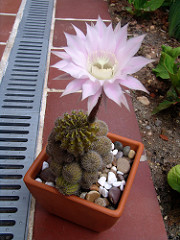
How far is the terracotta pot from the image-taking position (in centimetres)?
81

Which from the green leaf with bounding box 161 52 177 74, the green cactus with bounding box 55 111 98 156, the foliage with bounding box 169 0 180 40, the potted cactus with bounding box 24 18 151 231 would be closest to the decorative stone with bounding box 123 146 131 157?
the potted cactus with bounding box 24 18 151 231

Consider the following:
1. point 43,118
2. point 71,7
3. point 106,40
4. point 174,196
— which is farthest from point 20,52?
point 174,196

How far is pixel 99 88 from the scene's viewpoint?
53 cm

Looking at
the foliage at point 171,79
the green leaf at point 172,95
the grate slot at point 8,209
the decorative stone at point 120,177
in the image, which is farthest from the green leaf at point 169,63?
the grate slot at point 8,209

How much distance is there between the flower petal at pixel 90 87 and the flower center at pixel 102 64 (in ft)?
0.22

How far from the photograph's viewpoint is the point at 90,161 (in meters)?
0.79

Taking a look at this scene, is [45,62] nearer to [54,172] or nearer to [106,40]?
[54,172]

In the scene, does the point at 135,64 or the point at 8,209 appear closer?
the point at 135,64

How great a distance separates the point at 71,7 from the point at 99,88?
2.16 meters

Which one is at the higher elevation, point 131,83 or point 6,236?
point 131,83

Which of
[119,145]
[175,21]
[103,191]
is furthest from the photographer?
[175,21]

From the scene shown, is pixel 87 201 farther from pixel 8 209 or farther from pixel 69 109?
pixel 69 109

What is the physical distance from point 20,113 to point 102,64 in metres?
0.96

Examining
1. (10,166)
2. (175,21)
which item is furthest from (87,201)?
(175,21)
